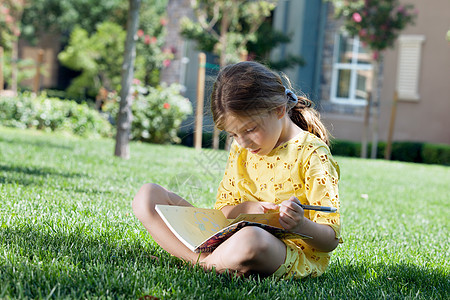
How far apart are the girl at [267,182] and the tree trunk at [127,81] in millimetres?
4632

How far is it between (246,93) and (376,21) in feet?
33.4

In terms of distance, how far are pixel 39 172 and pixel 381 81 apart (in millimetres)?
10753

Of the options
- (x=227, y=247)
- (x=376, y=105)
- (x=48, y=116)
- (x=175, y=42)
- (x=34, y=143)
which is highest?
(x=175, y=42)

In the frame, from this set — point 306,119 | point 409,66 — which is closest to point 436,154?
point 409,66

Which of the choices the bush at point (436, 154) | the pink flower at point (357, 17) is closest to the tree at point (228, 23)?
the pink flower at point (357, 17)

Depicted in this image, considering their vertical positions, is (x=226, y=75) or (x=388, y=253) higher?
(x=226, y=75)

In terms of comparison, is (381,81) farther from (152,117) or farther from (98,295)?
(98,295)

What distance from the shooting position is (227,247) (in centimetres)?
210

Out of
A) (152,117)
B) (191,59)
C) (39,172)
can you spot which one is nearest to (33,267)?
(39,172)

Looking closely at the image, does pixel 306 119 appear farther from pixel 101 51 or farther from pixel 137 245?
pixel 101 51

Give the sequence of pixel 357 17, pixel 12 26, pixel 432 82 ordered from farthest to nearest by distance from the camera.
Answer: pixel 12 26 → pixel 432 82 → pixel 357 17

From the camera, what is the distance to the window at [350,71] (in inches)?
556

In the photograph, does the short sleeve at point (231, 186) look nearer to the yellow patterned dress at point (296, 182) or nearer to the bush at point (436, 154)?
the yellow patterned dress at point (296, 182)

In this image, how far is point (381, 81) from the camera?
545 inches
